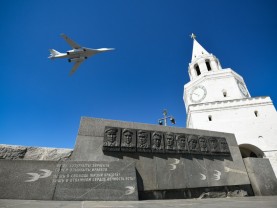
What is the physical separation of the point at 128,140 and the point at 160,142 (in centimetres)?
167

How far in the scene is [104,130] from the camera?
269 inches

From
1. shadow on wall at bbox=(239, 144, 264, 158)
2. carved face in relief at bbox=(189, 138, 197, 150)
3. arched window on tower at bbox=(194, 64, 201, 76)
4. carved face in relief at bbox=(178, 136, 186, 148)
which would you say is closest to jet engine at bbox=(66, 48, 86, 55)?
carved face in relief at bbox=(178, 136, 186, 148)

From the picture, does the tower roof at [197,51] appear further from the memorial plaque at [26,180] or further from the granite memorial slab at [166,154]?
the memorial plaque at [26,180]

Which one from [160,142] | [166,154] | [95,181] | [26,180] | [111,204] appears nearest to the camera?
[111,204]

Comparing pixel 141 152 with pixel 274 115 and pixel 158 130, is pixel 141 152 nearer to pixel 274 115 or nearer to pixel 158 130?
pixel 158 130

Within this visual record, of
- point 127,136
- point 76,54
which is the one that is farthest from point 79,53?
point 127,136

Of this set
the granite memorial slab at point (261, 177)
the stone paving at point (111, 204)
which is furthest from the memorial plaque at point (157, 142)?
the granite memorial slab at point (261, 177)

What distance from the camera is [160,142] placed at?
296 inches

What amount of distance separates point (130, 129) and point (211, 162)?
4834 millimetres

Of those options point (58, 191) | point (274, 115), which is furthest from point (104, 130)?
point (274, 115)

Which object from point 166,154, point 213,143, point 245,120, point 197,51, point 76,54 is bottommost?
point 166,154

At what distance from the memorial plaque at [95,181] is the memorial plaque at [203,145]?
457cm

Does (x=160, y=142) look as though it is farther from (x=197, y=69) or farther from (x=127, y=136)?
(x=197, y=69)

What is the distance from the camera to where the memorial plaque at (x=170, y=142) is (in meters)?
7.51
